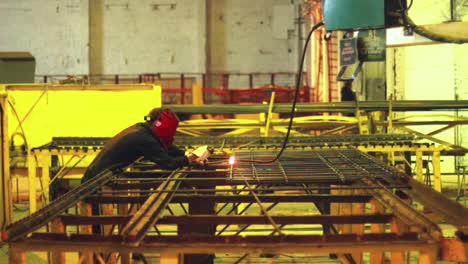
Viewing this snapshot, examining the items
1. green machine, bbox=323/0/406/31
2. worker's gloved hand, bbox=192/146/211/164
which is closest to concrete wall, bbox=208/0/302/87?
green machine, bbox=323/0/406/31

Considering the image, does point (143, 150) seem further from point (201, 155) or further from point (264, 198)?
point (264, 198)

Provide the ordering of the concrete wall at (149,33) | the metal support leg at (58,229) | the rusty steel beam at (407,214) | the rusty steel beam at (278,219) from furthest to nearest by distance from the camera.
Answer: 1. the concrete wall at (149,33)
2. the metal support leg at (58,229)
3. the rusty steel beam at (278,219)
4. the rusty steel beam at (407,214)

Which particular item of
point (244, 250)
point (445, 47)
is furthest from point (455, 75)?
point (244, 250)

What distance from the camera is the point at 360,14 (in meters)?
5.23

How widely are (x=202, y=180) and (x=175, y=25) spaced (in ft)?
60.6

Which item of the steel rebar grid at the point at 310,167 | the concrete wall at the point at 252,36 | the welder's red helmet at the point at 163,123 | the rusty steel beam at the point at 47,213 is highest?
the concrete wall at the point at 252,36

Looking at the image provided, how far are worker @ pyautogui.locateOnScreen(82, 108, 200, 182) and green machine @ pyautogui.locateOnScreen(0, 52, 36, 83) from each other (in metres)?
7.97

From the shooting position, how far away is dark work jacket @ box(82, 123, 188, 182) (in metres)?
4.91

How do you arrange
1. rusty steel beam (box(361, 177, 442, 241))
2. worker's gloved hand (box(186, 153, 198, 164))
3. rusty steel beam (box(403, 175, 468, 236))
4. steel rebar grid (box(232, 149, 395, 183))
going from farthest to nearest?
worker's gloved hand (box(186, 153, 198, 164)) < steel rebar grid (box(232, 149, 395, 183)) < rusty steel beam (box(403, 175, 468, 236)) < rusty steel beam (box(361, 177, 442, 241))

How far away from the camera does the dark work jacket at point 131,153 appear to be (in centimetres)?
491

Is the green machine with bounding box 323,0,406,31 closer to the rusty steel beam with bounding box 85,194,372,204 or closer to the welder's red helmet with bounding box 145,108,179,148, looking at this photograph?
the welder's red helmet with bounding box 145,108,179,148

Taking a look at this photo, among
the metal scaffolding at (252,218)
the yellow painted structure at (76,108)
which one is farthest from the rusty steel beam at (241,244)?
the yellow painted structure at (76,108)

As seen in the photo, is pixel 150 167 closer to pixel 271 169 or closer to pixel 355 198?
pixel 271 169

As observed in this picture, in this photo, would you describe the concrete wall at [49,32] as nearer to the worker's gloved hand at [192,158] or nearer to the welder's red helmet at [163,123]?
the welder's red helmet at [163,123]
